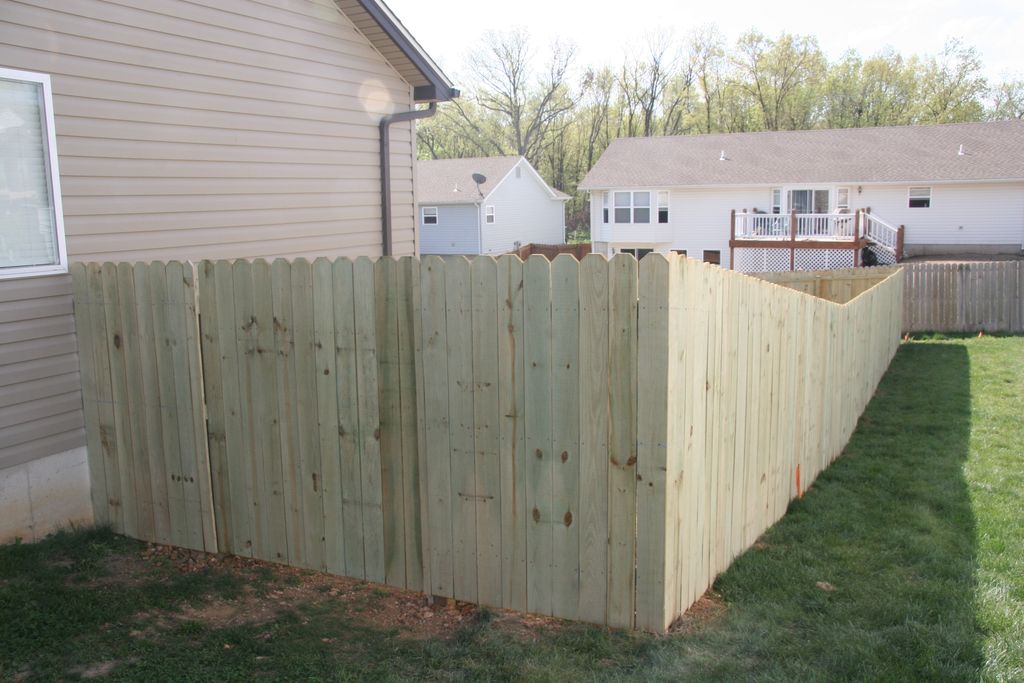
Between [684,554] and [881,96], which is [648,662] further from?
[881,96]

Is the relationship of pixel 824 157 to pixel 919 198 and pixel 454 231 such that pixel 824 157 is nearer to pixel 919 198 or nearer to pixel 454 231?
pixel 919 198

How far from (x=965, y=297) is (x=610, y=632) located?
16.8 meters

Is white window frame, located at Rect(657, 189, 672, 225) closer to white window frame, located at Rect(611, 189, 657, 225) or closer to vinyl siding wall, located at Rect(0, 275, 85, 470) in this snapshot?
white window frame, located at Rect(611, 189, 657, 225)

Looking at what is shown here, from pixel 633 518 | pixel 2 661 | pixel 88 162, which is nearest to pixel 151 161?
pixel 88 162

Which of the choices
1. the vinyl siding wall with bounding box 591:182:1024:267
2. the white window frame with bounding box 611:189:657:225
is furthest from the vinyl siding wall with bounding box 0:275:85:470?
the white window frame with bounding box 611:189:657:225

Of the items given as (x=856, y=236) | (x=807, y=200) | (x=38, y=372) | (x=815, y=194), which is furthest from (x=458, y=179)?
(x=38, y=372)

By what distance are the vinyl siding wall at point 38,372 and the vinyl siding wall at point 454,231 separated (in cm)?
3420

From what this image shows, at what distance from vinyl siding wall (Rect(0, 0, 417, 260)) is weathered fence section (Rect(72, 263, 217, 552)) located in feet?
2.13

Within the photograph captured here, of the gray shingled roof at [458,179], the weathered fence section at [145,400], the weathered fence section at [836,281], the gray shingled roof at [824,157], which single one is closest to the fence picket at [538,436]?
the weathered fence section at [145,400]

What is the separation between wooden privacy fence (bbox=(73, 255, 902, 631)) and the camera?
4.22 meters

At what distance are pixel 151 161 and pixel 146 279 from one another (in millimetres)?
1539

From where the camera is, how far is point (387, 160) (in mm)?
9289

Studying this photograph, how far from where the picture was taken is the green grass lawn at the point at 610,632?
12.9 ft

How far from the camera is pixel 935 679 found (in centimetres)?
378
